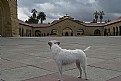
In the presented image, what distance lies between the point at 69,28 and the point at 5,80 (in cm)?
8063

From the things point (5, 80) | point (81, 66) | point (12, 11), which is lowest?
point (5, 80)

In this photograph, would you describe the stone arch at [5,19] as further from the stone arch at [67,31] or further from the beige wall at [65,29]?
the stone arch at [67,31]

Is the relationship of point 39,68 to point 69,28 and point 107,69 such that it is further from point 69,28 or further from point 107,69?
point 69,28

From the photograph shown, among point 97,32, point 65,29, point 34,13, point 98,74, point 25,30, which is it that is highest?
point 34,13

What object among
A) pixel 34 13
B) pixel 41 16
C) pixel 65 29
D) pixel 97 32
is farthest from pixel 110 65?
pixel 34 13

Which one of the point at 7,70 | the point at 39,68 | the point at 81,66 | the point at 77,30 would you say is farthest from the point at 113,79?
the point at 77,30

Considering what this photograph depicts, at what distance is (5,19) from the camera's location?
34031 mm

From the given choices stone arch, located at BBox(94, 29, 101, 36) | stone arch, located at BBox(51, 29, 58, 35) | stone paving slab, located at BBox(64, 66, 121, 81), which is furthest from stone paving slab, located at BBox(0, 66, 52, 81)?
stone arch, located at BBox(94, 29, 101, 36)

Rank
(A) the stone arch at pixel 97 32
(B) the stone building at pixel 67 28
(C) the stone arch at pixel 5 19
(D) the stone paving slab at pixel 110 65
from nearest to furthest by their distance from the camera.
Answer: (D) the stone paving slab at pixel 110 65
(C) the stone arch at pixel 5 19
(B) the stone building at pixel 67 28
(A) the stone arch at pixel 97 32

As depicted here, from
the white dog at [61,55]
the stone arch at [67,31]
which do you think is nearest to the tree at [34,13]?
the stone arch at [67,31]

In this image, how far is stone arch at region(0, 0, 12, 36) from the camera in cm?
3350

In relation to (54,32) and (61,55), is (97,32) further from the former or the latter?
(61,55)

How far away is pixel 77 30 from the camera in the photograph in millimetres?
84062

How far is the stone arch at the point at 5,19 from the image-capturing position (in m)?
33.5
